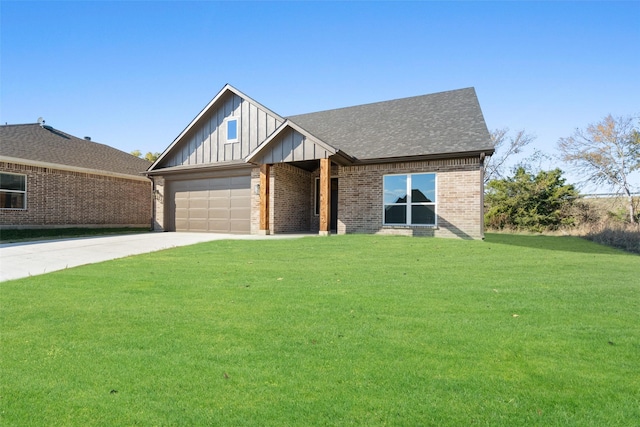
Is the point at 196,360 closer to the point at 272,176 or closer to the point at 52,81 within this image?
the point at 272,176

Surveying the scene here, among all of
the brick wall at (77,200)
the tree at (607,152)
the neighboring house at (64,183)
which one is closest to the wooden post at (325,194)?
the neighboring house at (64,183)

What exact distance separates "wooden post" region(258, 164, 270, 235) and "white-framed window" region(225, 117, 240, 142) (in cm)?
315

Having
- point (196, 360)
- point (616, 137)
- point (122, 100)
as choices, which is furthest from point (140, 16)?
point (616, 137)

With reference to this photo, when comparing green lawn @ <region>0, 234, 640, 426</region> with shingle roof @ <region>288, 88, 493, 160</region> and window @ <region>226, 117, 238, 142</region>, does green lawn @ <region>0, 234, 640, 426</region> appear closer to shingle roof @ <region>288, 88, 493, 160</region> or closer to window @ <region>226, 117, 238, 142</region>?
shingle roof @ <region>288, 88, 493, 160</region>

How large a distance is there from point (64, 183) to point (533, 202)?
26053 mm

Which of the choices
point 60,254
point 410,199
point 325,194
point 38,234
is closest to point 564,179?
point 410,199

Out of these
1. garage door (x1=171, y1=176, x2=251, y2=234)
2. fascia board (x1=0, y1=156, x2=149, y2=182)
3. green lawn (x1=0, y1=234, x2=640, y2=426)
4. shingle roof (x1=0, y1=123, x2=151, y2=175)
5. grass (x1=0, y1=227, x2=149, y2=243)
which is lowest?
green lawn (x1=0, y1=234, x2=640, y2=426)

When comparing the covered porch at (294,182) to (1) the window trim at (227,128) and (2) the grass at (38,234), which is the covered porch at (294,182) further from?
(2) the grass at (38,234)

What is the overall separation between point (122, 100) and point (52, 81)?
103 inches

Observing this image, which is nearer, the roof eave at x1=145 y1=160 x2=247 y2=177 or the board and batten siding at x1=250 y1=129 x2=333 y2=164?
the board and batten siding at x1=250 y1=129 x2=333 y2=164

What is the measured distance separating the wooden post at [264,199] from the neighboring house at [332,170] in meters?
0.04

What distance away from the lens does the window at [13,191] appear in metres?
15.2

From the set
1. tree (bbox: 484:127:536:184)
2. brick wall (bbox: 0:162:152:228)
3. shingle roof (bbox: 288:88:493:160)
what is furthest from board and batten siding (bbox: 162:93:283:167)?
tree (bbox: 484:127:536:184)

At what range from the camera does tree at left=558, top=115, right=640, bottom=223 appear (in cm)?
2323
